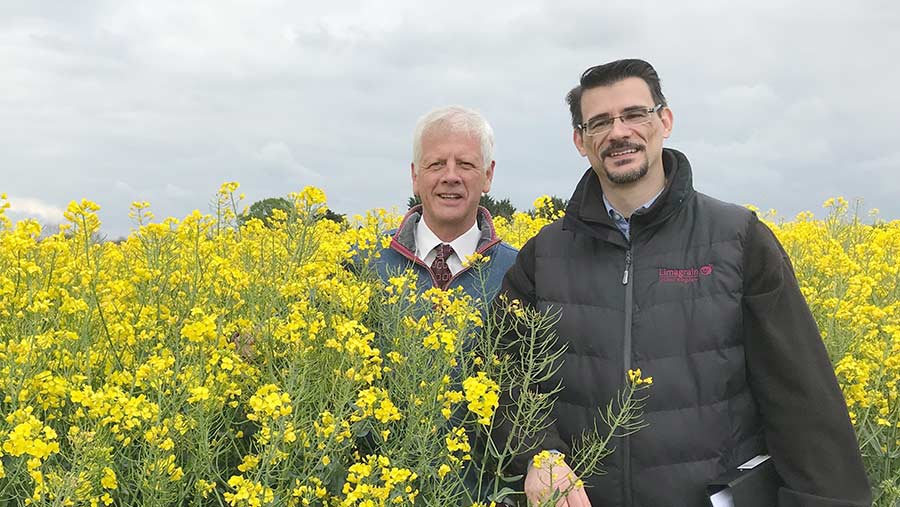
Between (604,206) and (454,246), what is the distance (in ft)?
2.66

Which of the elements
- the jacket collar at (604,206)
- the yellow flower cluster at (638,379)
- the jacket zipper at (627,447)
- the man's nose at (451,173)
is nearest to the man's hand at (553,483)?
the jacket zipper at (627,447)

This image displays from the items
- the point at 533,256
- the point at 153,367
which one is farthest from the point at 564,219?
the point at 153,367

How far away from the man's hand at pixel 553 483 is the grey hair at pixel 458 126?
141cm

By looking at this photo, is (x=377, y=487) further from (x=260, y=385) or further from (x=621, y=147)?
(x=621, y=147)

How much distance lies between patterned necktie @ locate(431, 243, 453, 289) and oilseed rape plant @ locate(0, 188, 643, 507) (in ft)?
0.76

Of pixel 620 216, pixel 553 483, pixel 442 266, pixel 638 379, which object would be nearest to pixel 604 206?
pixel 620 216

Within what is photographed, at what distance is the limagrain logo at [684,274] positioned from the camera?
2.45 meters

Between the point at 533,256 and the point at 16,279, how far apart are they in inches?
81.5

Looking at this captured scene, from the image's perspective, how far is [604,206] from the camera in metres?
2.65

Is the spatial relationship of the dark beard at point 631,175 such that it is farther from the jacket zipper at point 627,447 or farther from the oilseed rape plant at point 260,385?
the oilseed rape plant at point 260,385

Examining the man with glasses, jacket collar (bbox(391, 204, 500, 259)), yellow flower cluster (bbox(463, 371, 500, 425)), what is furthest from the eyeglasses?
yellow flower cluster (bbox(463, 371, 500, 425))

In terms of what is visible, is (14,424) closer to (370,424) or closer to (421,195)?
(370,424)

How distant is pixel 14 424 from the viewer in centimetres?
203

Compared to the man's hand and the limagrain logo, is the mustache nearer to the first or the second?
the limagrain logo
